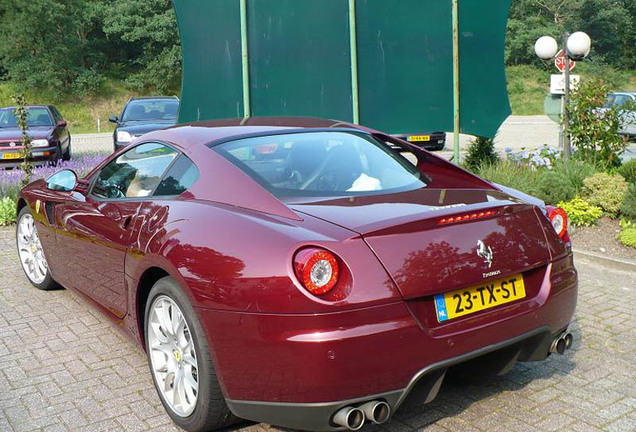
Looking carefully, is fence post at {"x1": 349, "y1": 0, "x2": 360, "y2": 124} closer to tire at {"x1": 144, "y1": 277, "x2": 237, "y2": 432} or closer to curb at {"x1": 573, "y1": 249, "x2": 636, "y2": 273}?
curb at {"x1": 573, "y1": 249, "x2": 636, "y2": 273}

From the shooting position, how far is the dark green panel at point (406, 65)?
10195 mm

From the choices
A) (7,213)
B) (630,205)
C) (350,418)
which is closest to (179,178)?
(350,418)

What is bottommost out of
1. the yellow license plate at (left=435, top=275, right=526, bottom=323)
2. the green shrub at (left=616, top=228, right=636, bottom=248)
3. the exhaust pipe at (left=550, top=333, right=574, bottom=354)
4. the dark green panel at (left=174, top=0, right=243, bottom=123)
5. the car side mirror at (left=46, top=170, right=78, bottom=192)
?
the green shrub at (left=616, top=228, right=636, bottom=248)

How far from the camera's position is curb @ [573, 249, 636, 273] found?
20.8 feet

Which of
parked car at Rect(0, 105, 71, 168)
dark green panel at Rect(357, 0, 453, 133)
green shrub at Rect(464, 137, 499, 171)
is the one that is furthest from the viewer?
parked car at Rect(0, 105, 71, 168)

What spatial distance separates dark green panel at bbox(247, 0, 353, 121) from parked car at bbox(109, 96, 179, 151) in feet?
16.7

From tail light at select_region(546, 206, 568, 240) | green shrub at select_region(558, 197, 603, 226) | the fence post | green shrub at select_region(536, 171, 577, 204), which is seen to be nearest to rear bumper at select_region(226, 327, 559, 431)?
tail light at select_region(546, 206, 568, 240)

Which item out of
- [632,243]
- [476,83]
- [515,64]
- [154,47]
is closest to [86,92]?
[154,47]

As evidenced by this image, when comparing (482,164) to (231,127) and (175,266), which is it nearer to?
(231,127)

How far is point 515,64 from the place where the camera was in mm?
55656

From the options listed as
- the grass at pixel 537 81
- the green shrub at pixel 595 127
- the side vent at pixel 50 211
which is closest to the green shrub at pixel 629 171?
the green shrub at pixel 595 127

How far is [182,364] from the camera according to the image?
3340 millimetres

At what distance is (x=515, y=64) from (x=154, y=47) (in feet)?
92.3

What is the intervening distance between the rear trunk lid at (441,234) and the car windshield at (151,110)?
12890 mm
